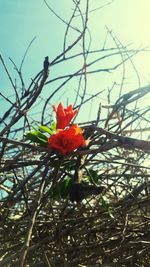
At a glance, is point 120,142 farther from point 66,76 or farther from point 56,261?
point 56,261

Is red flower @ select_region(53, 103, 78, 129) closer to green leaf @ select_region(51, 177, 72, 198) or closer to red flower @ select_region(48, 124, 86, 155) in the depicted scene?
red flower @ select_region(48, 124, 86, 155)

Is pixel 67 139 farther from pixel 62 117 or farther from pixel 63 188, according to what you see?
pixel 63 188

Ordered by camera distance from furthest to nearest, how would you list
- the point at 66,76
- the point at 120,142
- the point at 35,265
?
the point at 35,265, the point at 66,76, the point at 120,142

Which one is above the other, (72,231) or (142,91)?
(142,91)

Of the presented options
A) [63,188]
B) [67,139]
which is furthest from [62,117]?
[63,188]

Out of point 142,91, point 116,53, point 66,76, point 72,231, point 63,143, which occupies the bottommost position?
point 72,231

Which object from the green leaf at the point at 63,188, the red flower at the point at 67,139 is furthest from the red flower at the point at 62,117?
the green leaf at the point at 63,188

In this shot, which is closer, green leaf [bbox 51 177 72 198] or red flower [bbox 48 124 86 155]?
red flower [bbox 48 124 86 155]

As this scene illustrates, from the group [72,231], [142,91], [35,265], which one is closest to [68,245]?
[72,231]

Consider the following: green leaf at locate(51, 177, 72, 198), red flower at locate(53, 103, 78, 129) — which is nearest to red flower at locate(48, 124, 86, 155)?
red flower at locate(53, 103, 78, 129)
